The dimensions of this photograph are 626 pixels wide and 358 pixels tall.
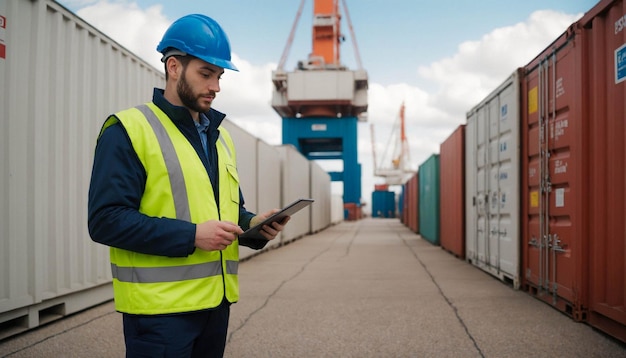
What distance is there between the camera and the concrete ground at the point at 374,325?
14.6 feet

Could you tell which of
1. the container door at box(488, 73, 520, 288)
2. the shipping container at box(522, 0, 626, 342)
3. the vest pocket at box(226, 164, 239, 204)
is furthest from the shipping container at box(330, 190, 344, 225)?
the vest pocket at box(226, 164, 239, 204)

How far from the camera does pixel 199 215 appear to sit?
77.3 inches

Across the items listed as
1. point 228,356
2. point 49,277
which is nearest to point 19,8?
point 49,277

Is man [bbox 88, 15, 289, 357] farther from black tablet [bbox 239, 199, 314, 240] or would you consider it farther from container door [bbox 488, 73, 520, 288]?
container door [bbox 488, 73, 520, 288]

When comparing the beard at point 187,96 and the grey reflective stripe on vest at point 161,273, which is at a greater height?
the beard at point 187,96

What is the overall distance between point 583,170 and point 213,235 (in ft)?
15.0

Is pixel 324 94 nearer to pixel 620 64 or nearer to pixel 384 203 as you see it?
pixel 384 203

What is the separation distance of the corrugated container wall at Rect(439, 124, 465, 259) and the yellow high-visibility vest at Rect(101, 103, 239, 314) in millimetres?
10133

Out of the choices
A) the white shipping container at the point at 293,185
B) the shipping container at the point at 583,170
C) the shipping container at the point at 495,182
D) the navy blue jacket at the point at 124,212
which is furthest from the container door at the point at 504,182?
the white shipping container at the point at 293,185

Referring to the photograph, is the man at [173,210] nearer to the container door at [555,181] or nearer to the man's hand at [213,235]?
the man's hand at [213,235]

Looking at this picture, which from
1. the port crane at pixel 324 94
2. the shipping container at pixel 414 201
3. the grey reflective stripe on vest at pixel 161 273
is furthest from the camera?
the port crane at pixel 324 94

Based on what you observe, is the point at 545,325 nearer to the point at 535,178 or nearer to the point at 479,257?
the point at 535,178

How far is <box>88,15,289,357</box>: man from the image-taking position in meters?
1.82

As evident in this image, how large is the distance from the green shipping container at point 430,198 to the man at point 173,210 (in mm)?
13992
